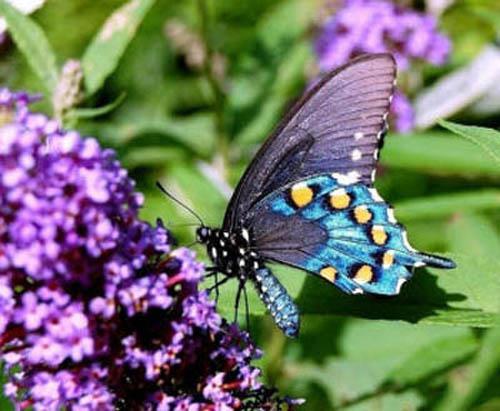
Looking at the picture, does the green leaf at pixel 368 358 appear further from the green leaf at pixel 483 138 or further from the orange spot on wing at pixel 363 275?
the green leaf at pixel 483 138

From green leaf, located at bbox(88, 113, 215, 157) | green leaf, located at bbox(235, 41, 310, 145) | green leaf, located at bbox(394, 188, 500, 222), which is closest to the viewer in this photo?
green leaf, located at bbox(394, 188, 500, 222)

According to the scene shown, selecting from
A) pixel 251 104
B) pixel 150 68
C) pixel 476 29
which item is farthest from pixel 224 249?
pixel 150 68

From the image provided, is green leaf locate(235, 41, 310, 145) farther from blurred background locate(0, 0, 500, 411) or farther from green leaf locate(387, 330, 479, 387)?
green leaf locate(387, 330, 479, 387)

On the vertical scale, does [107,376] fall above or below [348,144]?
below

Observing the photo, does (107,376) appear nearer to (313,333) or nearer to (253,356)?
(253,356)

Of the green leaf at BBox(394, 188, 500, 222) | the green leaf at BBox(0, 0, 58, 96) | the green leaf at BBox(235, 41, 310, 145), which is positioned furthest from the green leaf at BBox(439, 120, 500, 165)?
the green leaf at BBox(235, 41, 310, 145)

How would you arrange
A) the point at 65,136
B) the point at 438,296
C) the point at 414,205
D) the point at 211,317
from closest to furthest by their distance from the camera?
1. the point at 65,136
2. the point at 211,317
3. the point at 438,296
4. the point at 414,205

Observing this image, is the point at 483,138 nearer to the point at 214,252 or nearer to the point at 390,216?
the point at 390,216
